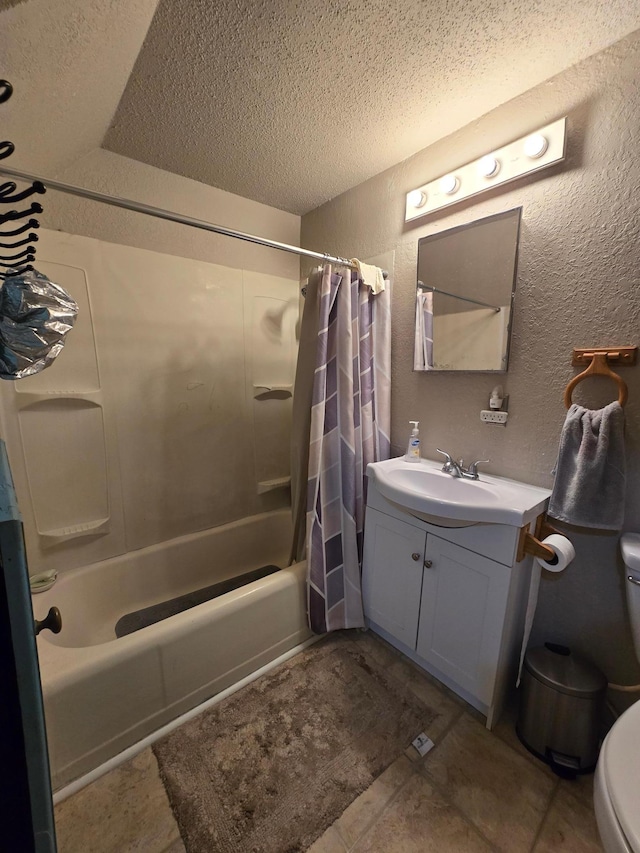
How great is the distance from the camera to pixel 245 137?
153 centimetres

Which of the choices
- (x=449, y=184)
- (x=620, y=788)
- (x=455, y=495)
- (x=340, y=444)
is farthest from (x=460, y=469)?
(x=449, y=184)

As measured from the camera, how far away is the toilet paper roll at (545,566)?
112 cm

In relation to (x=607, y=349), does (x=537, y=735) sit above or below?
below

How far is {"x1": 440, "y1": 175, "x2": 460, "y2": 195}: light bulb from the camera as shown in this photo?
1471mm

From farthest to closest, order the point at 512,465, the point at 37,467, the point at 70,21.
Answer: the point at 37,467, the point at 512,465, the point at 70,21

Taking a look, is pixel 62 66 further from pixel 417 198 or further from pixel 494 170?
pixel 494 170

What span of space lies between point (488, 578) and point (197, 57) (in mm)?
2052

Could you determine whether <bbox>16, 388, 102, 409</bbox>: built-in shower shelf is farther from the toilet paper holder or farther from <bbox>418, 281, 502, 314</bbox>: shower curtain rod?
the toilet paper holder

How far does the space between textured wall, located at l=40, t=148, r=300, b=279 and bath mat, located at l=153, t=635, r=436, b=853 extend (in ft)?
7.02

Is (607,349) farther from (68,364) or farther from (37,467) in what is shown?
(37,467)

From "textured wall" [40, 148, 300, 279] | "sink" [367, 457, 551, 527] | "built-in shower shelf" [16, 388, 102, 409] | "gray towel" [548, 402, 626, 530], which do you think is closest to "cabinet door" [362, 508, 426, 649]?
"sink" [367, 457, 551, 527]

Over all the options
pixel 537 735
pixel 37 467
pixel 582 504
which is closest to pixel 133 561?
pixel 37 467

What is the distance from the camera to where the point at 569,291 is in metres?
1.24

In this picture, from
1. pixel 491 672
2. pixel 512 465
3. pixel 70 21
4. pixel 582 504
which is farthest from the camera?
pixel 512 465
